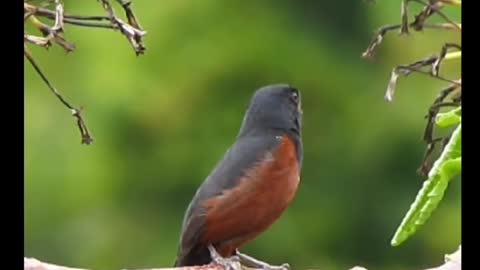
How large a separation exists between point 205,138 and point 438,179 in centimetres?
640

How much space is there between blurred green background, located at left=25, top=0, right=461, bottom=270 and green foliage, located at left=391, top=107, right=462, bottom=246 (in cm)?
560

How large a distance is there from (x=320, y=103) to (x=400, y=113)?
56 centimetres

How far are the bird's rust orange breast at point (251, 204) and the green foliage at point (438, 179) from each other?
128cm

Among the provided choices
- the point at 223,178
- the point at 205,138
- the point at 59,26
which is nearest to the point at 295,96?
the point at 223,178

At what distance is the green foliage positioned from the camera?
2568 mm

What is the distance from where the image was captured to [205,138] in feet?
29.5

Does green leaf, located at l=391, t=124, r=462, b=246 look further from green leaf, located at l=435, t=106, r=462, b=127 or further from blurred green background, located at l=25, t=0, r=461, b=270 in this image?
blurred green background, located at l=25, t=0, r=461, b=270

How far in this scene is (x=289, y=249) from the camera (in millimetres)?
8688

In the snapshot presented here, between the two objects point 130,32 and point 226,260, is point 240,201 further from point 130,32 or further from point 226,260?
point 130,32

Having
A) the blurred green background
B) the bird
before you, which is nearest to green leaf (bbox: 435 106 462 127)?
the bird

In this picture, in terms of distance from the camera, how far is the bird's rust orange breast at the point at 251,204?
396 cm

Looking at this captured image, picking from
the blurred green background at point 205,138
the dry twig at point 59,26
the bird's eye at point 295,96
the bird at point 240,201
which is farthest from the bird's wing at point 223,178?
the blurred green background at point 205,138

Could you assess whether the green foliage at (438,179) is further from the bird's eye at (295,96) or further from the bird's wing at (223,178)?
the bird's eye at (295,96)
